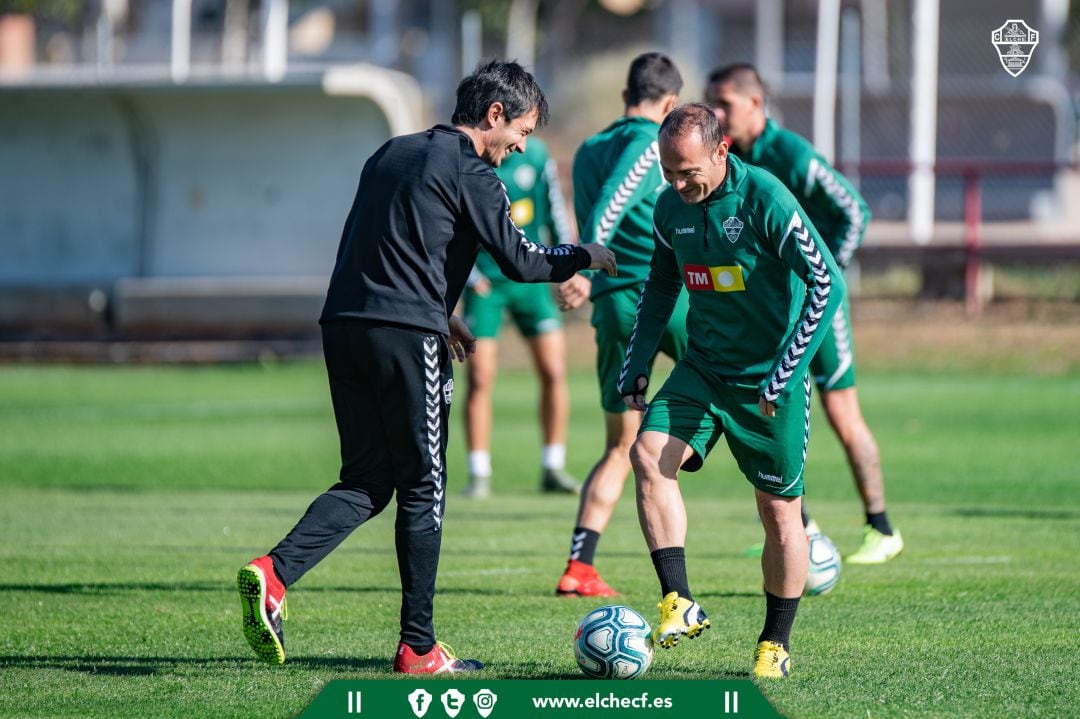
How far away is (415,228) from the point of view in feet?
20.0

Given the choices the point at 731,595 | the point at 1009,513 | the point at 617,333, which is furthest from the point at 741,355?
the point at 1009,513

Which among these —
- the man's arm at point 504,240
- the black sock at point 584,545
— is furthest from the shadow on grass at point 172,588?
the man's arm at point 504,240

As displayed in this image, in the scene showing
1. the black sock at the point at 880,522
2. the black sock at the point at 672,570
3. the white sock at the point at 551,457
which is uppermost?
the black sock at the point at 672,570

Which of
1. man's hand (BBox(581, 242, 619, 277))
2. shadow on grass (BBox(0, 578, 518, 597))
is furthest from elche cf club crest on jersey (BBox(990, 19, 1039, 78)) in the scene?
shadow on grass (BBox(0, 578, 518, 597))

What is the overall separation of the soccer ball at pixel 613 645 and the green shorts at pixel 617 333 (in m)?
2.31

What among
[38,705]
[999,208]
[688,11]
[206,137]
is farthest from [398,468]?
[688,11]

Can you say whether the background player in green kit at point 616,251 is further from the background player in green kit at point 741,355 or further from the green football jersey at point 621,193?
the background player in green kit at point 741,355

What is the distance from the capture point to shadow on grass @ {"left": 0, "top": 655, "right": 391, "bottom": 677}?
6258mm

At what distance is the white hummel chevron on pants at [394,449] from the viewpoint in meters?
6.12

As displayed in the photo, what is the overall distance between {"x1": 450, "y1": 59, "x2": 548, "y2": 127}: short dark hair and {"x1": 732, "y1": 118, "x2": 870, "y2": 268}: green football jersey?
2.76m

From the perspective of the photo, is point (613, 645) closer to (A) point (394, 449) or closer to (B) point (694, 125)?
(A) point (394, 449)

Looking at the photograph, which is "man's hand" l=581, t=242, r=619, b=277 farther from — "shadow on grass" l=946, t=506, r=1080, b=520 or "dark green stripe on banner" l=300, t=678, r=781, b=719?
"shadow on grass" l=946, t=506, r=1080, b=520

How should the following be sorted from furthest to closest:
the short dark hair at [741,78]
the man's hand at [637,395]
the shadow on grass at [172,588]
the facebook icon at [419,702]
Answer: the short dark hair at [741,78]
the shadow on grass at [172,588]
the man's hand at [637,395]
the facebook icon at [419,702]

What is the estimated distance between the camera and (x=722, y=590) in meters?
8.08
